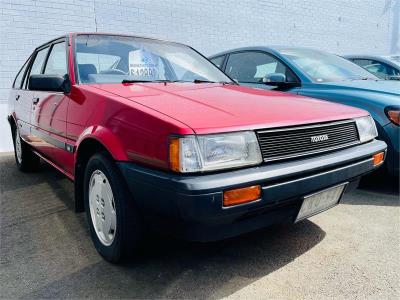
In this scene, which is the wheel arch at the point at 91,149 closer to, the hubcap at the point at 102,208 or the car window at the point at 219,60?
the hubcap at the point at 102,208

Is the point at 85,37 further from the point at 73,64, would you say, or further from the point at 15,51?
the point at 15,51

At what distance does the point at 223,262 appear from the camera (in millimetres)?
2152

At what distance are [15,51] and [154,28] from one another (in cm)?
257

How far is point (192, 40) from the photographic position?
7.66m

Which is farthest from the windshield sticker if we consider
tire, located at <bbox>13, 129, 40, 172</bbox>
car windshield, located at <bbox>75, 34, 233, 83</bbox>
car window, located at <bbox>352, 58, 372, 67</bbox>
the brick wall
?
car window, located at <bbox>352, 58, 372, 67</bbox>

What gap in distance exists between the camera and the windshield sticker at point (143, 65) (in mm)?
2736

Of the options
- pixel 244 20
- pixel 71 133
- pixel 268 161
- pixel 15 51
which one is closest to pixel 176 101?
pixel 268 161

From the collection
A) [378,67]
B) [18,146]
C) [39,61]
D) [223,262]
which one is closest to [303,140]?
[223,262]

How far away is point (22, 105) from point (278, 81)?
2.77 m

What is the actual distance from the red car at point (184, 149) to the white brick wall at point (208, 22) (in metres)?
3.72

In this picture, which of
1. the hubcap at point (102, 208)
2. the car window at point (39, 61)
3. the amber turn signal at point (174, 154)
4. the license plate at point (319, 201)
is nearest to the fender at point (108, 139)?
the hubcap at point (102, 208)

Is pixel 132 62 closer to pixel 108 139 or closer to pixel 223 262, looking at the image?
pixel 108 139

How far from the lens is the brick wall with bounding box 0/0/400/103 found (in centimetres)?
592

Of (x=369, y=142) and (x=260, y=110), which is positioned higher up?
(x=260, y=110)
